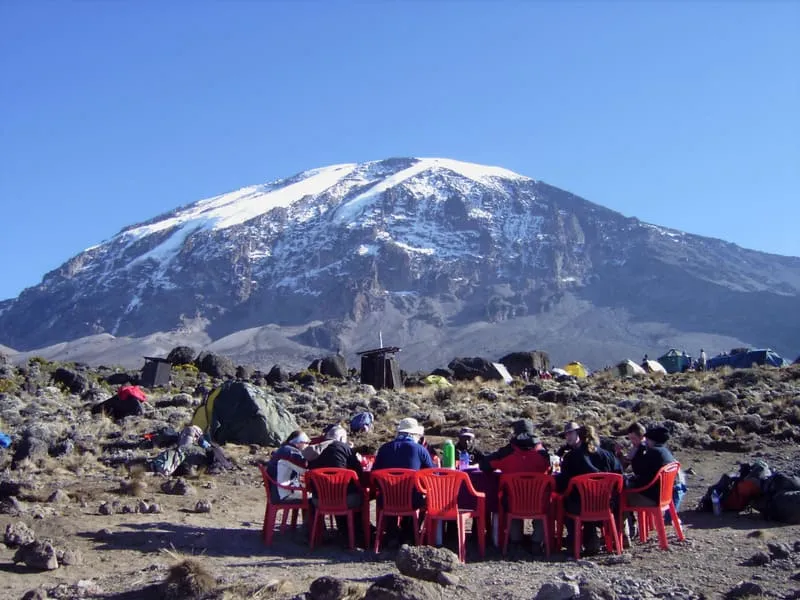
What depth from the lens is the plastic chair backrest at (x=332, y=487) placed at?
788cm

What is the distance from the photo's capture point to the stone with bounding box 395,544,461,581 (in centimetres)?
620

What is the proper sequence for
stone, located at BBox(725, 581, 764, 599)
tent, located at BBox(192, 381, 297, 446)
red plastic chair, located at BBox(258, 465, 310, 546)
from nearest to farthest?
stone, located at BBox(725, 581, 764, 599)
red plastic chair, located at BBox(258, 465, 310, 546)
tent, located at BBox(192, 381, 297, 446)

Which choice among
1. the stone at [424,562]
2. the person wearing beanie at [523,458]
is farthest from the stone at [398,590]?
the person wearing beanie at [523,458]

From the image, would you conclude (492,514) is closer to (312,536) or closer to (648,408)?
(312,536)

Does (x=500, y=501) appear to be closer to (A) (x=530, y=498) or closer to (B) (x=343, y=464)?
(A) (x=530, y=498)

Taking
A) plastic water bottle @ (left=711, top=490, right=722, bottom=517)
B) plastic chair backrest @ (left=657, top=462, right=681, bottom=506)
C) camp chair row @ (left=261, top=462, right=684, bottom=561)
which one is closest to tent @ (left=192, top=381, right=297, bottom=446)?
camp chair row @ (left=261, top=462, right=684, bottom=561)

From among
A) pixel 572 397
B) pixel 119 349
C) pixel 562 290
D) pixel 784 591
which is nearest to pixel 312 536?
pixel 784 591

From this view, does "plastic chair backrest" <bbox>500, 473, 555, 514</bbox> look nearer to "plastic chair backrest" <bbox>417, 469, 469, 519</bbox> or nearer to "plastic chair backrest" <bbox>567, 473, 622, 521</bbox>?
"plastic chair backrest" <bbox>567, 473, 622, 521</bbox>

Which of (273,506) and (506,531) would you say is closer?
(506,531)

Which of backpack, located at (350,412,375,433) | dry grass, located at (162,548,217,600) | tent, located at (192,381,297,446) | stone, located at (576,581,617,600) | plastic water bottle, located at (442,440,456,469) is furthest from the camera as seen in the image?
backpack, located at (350,412,375,433)

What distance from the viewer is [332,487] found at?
25.9 ft

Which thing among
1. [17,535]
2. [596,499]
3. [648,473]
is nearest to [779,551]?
[648,473]

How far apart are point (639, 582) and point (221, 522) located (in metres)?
4.59

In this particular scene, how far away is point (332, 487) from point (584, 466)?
7.31 feet
